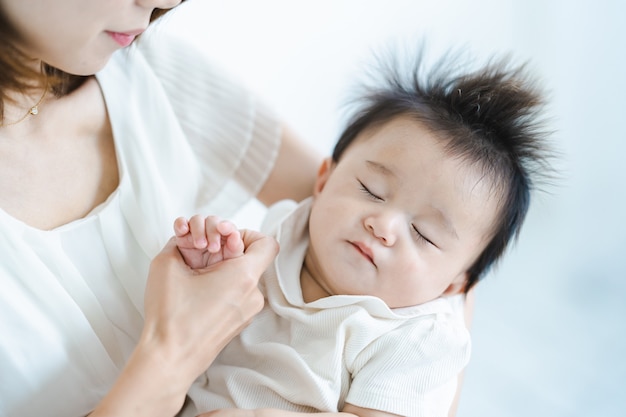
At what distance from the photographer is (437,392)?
1.25m

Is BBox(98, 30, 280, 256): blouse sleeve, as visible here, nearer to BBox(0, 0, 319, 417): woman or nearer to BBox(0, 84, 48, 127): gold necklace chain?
BBox(0, 0, 319, 417): woman

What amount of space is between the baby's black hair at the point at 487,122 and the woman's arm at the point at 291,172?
0.18m

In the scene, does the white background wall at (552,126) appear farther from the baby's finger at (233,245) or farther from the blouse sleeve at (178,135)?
the baby's finger at (233,245)

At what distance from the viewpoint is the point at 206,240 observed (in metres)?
1.18

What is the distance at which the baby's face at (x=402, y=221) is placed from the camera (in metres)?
1.30

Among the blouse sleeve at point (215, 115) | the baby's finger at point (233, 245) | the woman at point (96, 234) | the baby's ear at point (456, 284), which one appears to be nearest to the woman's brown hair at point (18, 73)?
the woman at point (96, 234)

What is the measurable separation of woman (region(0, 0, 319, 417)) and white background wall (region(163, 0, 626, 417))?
473mm

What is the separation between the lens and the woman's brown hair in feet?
3.63

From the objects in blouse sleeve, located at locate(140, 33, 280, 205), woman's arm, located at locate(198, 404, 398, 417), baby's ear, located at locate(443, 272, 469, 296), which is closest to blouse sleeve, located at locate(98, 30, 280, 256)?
blouse sleeve, located at locate(140, 33, 280, 205)

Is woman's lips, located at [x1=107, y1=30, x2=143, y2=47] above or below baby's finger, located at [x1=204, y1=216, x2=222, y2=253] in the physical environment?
above

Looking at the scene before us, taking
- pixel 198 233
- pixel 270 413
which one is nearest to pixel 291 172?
pixel 198 233

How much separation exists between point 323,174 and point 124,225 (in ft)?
1.50

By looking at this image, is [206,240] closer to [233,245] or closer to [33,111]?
[233,245]

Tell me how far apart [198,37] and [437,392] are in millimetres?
1577
